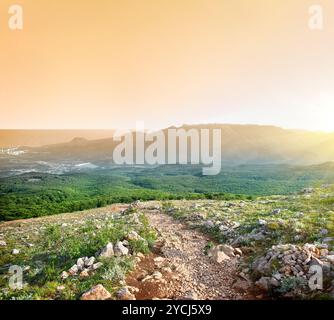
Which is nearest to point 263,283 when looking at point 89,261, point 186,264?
point 186,264

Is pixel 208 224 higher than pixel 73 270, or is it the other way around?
pixel 73 270

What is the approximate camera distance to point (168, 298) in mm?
6570

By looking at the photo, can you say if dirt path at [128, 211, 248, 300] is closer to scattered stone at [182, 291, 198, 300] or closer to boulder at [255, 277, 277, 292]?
scattered stone at [182, 291, 198, 300]

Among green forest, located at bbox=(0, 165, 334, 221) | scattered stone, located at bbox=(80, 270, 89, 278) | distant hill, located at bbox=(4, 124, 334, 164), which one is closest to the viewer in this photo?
scattered stone, located at bbox=(80, 270, 89, 278)

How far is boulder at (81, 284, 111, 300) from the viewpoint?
253 inches

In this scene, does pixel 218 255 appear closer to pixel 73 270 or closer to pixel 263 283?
pixel 263 283

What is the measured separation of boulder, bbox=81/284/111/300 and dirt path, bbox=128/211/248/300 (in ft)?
2.19

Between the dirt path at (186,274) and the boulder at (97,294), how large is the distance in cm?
67

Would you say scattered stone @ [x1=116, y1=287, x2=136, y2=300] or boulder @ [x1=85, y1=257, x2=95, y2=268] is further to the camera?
boulder @ [x1=85, y1=257, x2=95, y2=268]

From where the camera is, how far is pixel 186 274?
7.67m

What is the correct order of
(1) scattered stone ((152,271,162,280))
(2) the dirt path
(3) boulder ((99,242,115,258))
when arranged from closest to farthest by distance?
(2) the dirt path, (1) scattered stone ((152,271,162,280)), (3) boulder ((99,242,115,258))

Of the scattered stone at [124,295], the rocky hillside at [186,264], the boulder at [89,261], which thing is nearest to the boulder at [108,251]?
the rocky hillside at [186,264]

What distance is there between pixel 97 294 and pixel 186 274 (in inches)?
88.1

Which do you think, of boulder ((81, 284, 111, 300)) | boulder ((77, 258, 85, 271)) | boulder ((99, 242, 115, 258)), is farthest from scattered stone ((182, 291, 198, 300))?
boulder ((77, 258, 85, 271))
